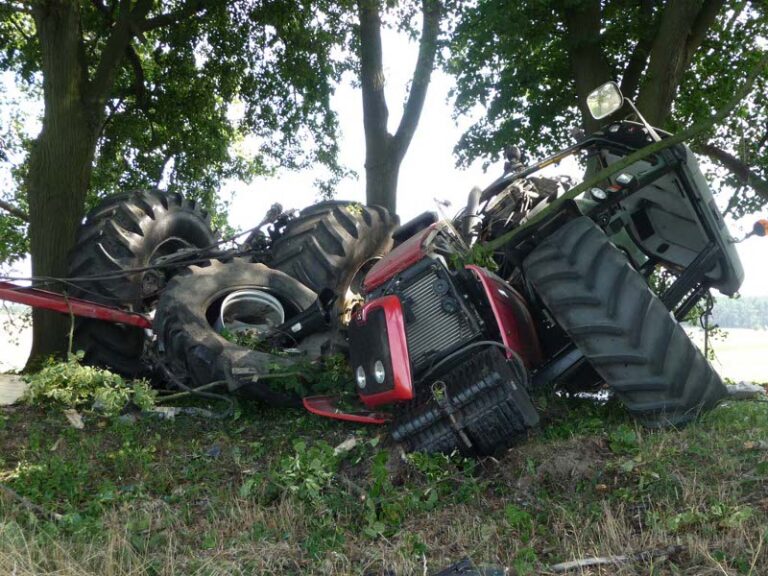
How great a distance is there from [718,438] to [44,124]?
812cm

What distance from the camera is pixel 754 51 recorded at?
1210 cm

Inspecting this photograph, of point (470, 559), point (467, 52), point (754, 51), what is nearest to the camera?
point (470, 559)

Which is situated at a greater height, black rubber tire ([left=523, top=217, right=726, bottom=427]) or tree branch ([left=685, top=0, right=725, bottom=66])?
tree branch ([left=685, top=0, right=725, bottom=66])

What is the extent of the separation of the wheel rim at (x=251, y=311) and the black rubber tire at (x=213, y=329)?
0.18ft

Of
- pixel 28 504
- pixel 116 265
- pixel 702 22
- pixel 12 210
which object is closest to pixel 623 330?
pixel 28 504

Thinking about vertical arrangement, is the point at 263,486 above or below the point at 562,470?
above

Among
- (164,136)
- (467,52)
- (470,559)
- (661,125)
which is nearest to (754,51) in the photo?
(661,125)

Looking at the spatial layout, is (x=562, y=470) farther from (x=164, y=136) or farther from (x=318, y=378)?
(x=164, y=136)

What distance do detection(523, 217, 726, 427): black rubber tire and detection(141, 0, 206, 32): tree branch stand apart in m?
8.06

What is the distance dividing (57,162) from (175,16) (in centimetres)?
301

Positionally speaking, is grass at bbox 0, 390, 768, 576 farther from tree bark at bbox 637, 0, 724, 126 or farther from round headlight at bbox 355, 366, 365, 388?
tree bark at bbox 637, 0, 724, 126

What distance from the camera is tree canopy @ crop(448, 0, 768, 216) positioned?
33.8 ft

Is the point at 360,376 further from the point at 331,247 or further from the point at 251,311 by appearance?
the point at 331,247

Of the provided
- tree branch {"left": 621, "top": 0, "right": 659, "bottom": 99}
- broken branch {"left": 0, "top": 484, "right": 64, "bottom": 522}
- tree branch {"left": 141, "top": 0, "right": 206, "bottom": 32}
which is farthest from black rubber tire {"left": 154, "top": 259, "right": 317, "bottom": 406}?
tree branch {"left": 621, "top": 0, "right": 659, "bottom": 99}
